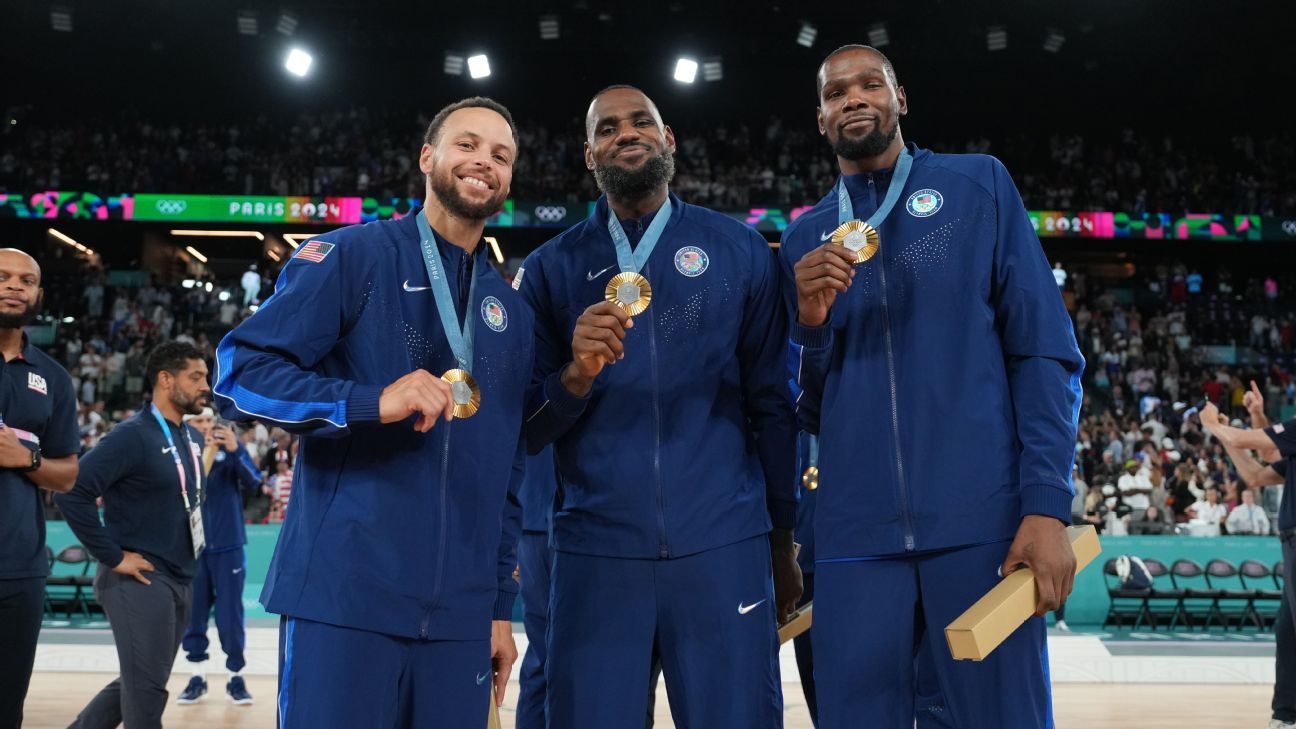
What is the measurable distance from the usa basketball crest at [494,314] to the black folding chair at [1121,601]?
1079cm

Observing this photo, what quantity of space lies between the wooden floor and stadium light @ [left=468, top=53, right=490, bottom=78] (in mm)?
14843

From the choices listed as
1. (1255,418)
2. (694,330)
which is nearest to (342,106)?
(1255,418)

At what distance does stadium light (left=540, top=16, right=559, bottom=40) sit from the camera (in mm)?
22844

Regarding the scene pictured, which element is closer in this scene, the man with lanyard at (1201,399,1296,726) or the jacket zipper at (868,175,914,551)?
the jacket zipper at (868,175,914,551)

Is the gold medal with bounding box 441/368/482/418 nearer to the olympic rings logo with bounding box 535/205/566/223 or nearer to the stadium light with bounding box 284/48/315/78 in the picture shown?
the stadium light with bounding box 284/48/315/78

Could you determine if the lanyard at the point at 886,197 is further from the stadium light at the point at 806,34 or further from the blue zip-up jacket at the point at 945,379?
the stadium light at the point at 806,34

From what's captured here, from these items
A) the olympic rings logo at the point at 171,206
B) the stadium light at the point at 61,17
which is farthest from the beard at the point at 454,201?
the olympic rings logo at the point at 171,206

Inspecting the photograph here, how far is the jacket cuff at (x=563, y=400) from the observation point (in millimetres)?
2836

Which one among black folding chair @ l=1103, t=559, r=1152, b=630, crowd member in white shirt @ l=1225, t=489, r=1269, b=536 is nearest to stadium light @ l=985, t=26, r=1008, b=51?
crowd member in white shirt @ l=1225, t=489, r=1269, b=536

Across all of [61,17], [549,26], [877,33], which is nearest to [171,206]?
[61,17]

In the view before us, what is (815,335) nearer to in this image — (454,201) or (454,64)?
(454,201)

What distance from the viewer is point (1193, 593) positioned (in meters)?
11.7

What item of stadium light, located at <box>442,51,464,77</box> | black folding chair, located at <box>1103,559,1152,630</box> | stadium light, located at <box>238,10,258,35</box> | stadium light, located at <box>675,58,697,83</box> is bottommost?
black folding chair, located at <box>1103,559,1152,630</box>

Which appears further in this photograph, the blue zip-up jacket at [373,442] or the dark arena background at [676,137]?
the dark arena background at [676,137]
